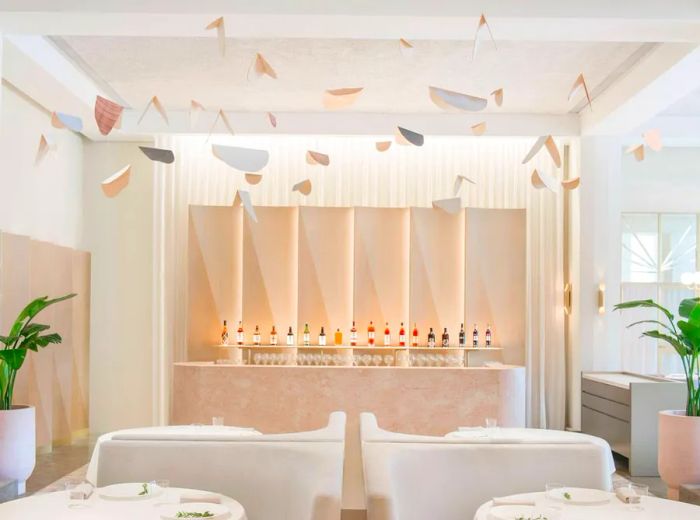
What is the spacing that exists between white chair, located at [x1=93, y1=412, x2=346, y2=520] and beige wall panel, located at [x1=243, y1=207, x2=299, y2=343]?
5145 millimetres

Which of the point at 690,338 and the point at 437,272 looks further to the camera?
the point at 437,272

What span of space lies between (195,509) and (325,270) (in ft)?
19.8

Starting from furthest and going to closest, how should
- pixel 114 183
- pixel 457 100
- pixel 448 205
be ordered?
pixel 448 205 < pixel 114 183 < pixel 457 100

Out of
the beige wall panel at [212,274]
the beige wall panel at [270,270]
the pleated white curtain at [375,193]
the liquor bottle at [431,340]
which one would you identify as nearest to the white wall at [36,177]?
the pleated white curtain at [375,193]

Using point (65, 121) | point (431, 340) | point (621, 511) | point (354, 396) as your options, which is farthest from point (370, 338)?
point (621, 511)

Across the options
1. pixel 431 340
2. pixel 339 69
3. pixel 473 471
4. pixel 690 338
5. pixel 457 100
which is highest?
pixel 339 69

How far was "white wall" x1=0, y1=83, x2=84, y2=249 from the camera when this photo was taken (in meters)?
8.01

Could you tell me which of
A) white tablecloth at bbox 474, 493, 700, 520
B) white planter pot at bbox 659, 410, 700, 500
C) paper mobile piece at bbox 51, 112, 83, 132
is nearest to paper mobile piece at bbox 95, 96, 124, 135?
paper mobile piece at bbox 51, 112, 83, 132

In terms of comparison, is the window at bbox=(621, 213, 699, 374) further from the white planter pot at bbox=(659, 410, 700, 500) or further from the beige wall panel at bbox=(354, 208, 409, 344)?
the white planter pot at bbox=(659, 410, 700, 500)

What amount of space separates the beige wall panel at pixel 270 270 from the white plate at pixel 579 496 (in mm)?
5942

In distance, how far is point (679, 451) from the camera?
6.45 meters

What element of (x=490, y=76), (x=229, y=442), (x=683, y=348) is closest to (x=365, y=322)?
(x=490, y=76)

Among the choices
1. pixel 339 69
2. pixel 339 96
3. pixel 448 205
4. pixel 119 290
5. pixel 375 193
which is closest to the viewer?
pixel 339 96

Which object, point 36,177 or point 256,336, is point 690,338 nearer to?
point 256,336
